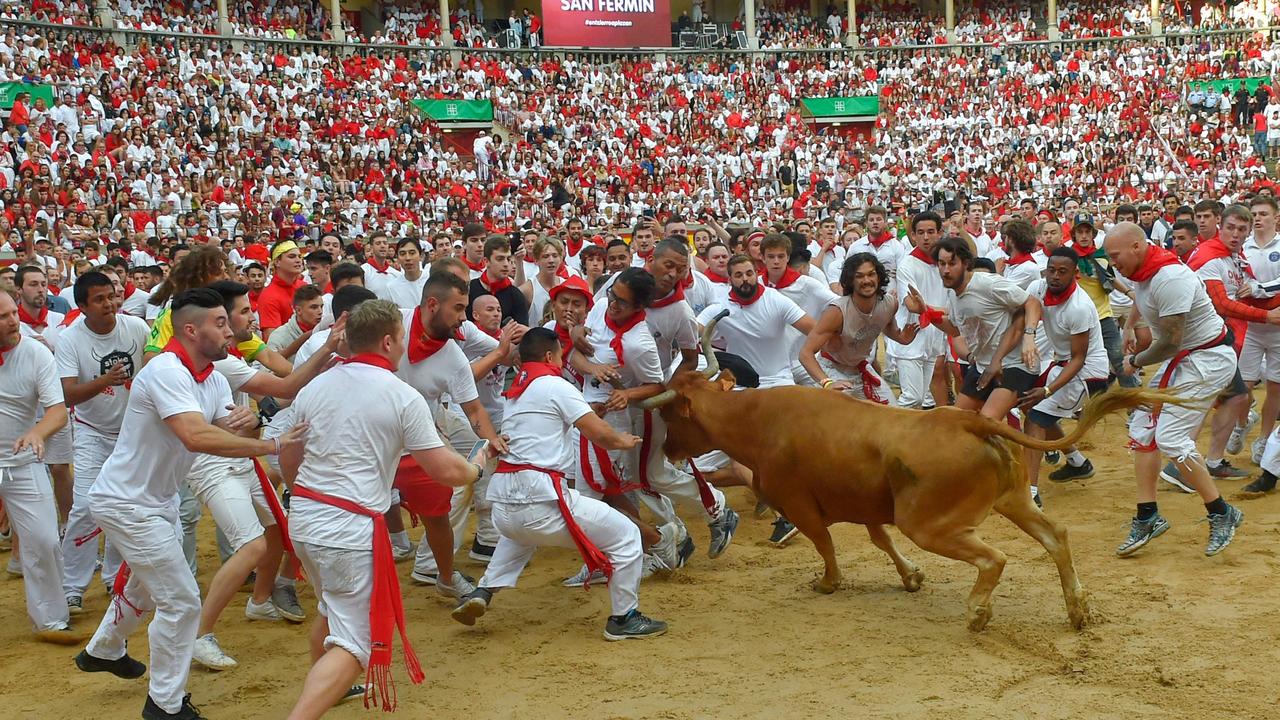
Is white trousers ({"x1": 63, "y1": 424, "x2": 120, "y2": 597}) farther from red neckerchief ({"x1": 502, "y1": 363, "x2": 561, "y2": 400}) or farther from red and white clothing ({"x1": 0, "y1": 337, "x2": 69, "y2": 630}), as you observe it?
red neckerchief ({"x1": 502, "y1": 363, "x2": 561, "y2": 400})

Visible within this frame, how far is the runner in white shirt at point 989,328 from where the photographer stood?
324 inches

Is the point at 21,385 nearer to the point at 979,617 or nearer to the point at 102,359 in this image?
the point at 102,359

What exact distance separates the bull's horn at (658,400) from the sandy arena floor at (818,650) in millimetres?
1122

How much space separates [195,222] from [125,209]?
1233 millimetres

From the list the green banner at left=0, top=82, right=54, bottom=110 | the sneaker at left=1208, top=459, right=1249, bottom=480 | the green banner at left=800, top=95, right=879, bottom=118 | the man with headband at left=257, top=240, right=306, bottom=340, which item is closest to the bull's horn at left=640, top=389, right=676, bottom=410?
the man with headband at left=257, top=240, right=306, bottom=340

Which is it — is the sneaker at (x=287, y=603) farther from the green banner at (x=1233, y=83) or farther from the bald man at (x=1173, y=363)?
the green banner at (x=1233, y=83)

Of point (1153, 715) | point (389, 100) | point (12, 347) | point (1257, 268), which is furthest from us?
point (389, 100)

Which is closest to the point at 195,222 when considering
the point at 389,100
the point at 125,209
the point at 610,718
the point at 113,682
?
the point at 125,209

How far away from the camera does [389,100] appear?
3553cm

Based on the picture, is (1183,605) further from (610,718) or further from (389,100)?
(389,100)

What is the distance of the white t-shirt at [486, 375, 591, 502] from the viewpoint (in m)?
6.34

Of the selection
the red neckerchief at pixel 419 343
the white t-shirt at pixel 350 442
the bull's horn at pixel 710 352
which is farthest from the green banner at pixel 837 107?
the white t-shirt at pixel 350 442

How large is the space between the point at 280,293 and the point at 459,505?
3440mm

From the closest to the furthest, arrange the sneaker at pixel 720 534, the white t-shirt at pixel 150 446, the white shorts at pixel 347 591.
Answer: the white shorts at pixel 347 591 < the white t-shirt at pixel 150 446 < the sneaker at pixel 720 534
